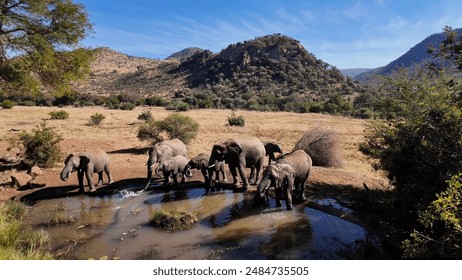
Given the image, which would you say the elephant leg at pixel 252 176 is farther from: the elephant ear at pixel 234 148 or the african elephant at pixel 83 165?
the african elephant at pixel 83 165

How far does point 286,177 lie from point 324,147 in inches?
332

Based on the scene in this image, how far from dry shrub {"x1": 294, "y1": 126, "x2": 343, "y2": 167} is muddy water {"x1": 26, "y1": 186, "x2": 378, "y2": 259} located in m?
7.53

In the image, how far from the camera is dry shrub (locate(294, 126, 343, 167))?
16.6 m

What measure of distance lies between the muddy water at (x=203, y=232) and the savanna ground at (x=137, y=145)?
2.01 meters

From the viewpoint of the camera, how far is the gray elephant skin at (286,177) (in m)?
8.61

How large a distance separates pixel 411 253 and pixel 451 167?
2850 mm

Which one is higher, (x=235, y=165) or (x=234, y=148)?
(x=234, y=148)

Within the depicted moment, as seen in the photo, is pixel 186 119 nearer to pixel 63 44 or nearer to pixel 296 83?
pixel 63 44

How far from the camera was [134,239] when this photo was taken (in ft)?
24.0

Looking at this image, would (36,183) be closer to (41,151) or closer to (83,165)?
(83,165)

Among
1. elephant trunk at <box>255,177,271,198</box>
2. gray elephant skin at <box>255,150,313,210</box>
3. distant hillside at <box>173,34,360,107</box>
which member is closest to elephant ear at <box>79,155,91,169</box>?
gray elephant skin at <box>255,150,313,210</box>

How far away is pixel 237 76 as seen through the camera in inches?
3056

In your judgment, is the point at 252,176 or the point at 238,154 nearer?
the point at 238,154

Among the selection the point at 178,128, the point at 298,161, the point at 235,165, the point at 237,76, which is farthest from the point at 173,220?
the point at 237,76
